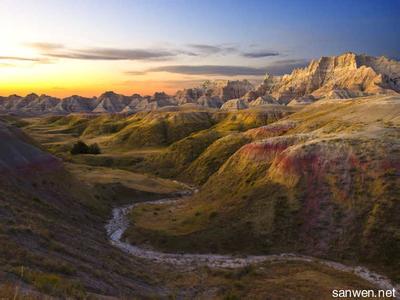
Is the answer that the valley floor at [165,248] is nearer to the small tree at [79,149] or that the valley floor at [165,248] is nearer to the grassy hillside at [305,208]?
the grassy hillside at [305,208]

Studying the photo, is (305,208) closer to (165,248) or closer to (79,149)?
(165,248)

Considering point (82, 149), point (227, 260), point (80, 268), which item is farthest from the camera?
point (82, 149)

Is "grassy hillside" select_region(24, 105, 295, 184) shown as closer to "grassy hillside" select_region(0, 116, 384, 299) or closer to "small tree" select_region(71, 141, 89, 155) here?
"small tree" select_region(71, 141, 89, 155)

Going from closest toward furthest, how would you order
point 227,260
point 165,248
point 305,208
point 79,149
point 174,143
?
1. point 227,260
2. point 165,248
3. point 305,208
4. point 79,149
5. point 174,143

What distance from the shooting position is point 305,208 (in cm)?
5031

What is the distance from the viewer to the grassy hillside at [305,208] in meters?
44.7

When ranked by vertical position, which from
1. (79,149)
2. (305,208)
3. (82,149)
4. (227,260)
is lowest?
(82,149)

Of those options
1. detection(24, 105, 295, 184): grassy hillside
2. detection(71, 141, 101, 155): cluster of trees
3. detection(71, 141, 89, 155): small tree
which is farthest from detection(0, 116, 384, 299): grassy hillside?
detection(71, 141, 101, 155): cluster of trees

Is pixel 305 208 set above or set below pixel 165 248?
above

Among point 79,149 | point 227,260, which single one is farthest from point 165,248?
point 79,149

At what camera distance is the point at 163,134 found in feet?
542

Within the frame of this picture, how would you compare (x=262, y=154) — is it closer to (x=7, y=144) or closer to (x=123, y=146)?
(x=7, y=144)

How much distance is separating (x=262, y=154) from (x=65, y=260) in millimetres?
43872

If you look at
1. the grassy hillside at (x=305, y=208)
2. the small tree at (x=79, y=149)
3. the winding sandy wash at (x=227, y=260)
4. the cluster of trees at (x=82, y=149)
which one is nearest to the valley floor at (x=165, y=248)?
the winding sandy wash at (x=227, y=260)
